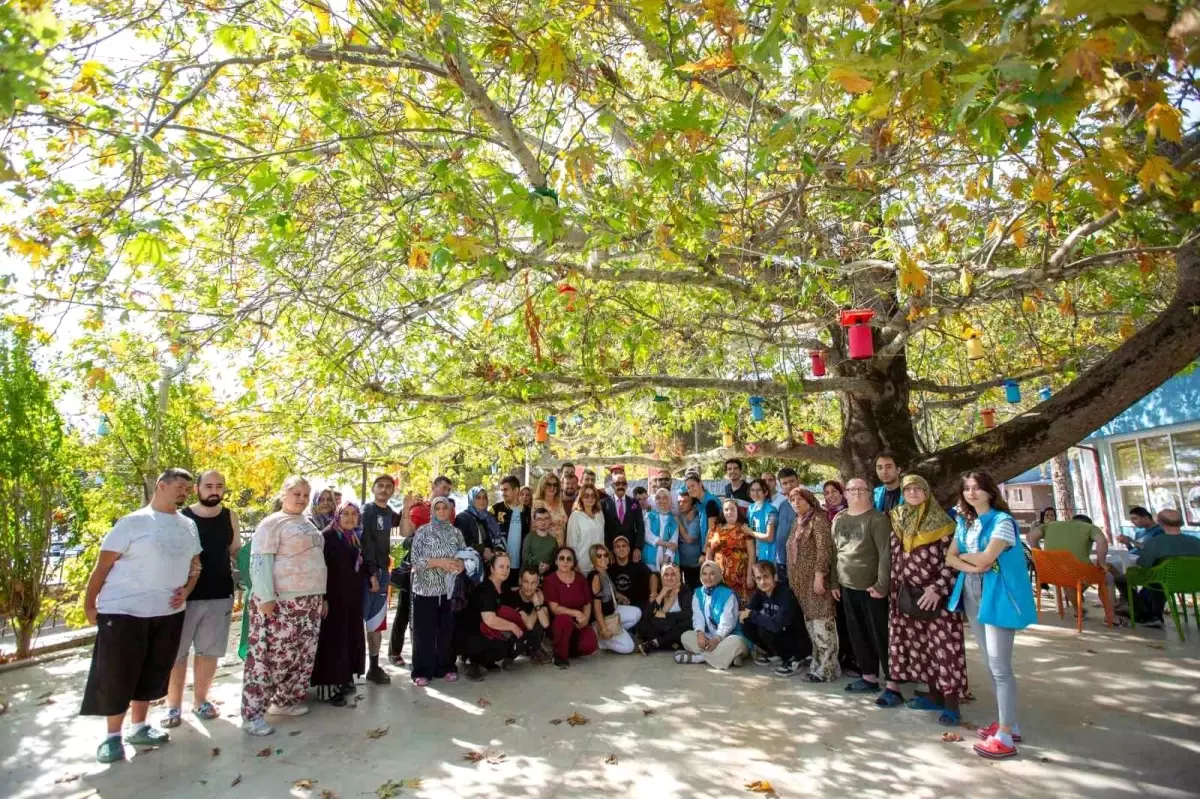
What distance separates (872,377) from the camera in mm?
7910

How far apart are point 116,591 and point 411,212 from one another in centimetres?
295

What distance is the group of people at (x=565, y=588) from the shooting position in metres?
4.01

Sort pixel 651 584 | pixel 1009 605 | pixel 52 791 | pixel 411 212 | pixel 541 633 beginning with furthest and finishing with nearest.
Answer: pixel 651 584, pixel 541 633, pixel 411 212, pixel 1009 605, pixel 52 791

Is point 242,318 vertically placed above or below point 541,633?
above

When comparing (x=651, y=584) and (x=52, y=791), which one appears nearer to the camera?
(x=52, y=791)

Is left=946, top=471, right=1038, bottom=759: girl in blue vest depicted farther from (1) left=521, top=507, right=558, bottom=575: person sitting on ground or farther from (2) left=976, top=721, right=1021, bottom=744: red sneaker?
(1) left=521, top=507, right=558, bottom=575: person sitting on ground

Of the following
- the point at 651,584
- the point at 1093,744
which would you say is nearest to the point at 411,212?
the point at 651,584

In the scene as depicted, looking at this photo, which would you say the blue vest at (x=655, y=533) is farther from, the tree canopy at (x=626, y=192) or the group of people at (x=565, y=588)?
the tree canopy at (x=626, y=192)

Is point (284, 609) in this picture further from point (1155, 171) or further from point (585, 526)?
point (1155, 171)

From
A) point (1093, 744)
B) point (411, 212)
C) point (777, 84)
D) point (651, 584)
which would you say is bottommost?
point (1093, 744)

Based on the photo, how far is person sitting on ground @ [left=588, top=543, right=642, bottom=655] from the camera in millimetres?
6539

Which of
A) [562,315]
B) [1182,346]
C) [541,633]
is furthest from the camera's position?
[562,315]

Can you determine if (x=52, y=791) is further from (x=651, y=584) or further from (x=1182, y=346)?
(x=1182, y=346)

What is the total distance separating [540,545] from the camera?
258 inches
